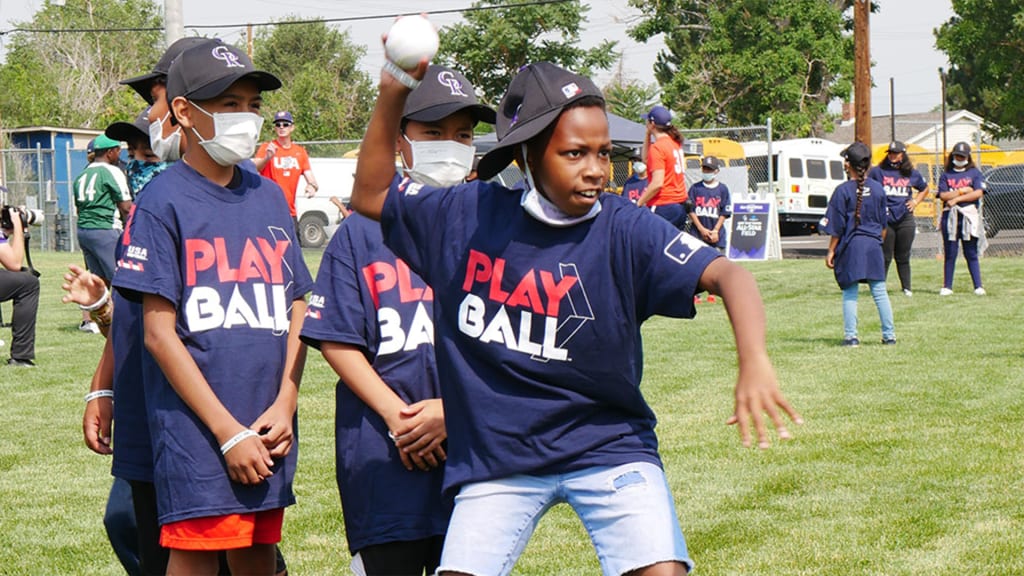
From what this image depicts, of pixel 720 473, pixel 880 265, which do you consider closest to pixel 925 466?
pixel 720 473

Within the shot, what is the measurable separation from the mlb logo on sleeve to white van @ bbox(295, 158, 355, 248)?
1142 inches

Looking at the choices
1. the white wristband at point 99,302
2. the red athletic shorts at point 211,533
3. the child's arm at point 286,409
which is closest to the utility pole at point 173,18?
the white wristband at point 99,302

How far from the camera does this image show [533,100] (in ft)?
10.7

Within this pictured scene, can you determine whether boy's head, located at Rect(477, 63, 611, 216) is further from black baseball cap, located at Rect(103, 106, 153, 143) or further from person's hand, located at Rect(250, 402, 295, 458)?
black baseball cap, located at Rect(103, 106, 153, 143)

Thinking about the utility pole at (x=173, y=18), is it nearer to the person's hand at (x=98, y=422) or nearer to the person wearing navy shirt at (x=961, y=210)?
the person wearing navy shirt at (x=961, y=210)

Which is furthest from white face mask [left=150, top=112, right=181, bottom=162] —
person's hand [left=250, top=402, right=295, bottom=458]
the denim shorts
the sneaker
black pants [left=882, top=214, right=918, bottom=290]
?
black pants [left=882, top=214, right=918, bottom=290]

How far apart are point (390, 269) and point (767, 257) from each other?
22.8 meters

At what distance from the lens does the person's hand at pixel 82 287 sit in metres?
4.30

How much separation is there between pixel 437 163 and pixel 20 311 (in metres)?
9.16

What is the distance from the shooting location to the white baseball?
297 centimetres

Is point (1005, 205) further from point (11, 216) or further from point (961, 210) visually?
point (11, 216)

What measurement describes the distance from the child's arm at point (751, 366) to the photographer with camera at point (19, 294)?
10234 mm

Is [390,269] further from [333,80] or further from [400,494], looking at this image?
[333,80]

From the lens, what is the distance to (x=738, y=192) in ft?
93.6
